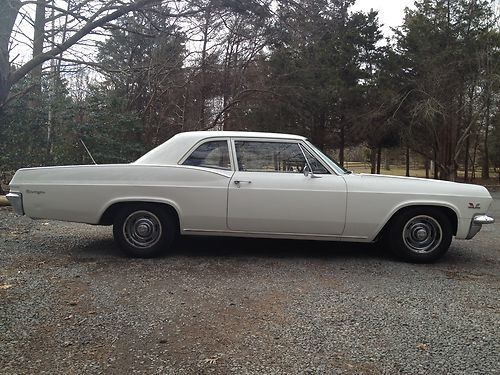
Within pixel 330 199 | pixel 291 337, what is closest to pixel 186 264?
pixel 330 199

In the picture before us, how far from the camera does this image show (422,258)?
503cm

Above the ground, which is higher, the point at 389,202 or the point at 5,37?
the point at 5,37

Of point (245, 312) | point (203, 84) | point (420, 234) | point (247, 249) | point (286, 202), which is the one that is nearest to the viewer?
point (245, 312)

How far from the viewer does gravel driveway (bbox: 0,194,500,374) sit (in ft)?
8.65

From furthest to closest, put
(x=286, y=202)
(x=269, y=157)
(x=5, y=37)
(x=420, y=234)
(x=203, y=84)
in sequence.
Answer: (x=203, y=84)
(x=5, y=37)
(x=269, y=157)
(x=420, y=234)
(x=286, y=202)

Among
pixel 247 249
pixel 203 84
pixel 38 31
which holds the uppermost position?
pixel 203 84

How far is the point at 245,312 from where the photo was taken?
3.43 meters

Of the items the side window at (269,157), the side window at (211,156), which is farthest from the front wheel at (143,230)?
the side window at (269,157)

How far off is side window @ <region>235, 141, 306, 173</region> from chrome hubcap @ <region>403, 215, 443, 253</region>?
1.45 metres

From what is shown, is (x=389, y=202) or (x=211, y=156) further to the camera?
(x=211, y=156)

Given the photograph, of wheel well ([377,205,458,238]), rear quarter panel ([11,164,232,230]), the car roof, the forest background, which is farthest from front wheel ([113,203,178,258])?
the forest background

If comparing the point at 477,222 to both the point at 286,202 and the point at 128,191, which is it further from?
the point at 128,191

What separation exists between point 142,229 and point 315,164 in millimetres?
2181

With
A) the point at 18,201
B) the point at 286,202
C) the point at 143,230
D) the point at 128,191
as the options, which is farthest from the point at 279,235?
the point at 18,201
